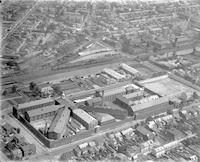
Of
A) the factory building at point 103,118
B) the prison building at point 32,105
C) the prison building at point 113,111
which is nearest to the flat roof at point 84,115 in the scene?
the factory building at point 103,118

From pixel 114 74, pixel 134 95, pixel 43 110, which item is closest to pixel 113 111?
pixel 134 95

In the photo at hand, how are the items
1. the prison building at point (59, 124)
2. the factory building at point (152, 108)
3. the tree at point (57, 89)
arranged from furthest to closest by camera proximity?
the tree at point (57, 89) < the factory building at point (152, 108) < the prison building at point (59, 124)

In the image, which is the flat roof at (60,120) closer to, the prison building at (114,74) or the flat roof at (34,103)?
the flat roof at (34,103)

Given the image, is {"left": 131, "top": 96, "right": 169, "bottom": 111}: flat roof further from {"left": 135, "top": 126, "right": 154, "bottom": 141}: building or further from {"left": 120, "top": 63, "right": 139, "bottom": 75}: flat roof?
{"left": 120, "top": 63, "right": 139, "bottom": 75}: flat roof

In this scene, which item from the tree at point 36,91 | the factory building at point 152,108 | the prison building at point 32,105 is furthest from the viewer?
the tree at point 36,91

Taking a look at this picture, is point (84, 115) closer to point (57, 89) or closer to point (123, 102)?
point (123, 102)

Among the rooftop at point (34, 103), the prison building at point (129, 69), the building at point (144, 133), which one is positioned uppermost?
the prison building at point (129, 69)

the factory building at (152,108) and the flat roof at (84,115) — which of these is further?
the factory building at (152,108)
